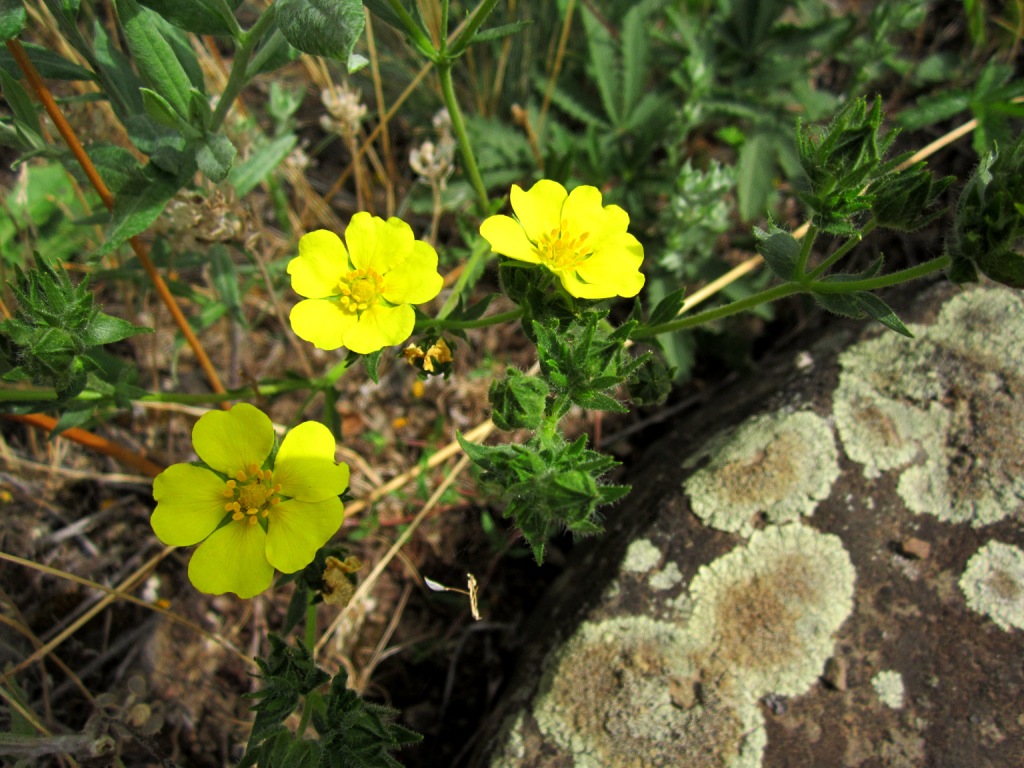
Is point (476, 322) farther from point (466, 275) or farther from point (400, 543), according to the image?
point (400, 543)

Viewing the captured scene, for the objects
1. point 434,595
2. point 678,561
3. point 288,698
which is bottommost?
point 434,595

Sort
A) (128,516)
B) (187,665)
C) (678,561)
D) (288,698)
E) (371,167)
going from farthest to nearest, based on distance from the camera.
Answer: (371,167) → (128,516) → (187,665) → (678,561) → (288,698)

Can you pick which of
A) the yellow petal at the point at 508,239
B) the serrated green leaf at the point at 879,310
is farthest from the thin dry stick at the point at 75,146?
the serrated green leaf at the point at 879,310

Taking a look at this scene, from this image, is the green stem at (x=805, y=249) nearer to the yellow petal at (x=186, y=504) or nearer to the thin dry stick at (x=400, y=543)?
the thin dry stick at (x=400, y=543)

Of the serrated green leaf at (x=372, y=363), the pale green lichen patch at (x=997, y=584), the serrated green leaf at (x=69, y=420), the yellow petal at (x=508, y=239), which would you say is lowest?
the pale green lichen patch at (x=997, y=584)

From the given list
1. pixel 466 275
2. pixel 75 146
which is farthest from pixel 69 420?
pixel 466 275

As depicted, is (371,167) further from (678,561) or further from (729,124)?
(678,561)

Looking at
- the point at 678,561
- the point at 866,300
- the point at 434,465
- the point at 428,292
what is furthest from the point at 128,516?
the point at 866,300

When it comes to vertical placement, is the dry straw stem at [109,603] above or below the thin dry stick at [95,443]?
below
